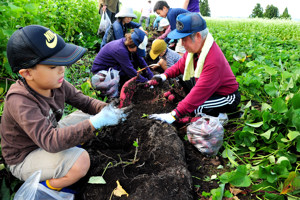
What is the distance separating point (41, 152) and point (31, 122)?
1.01ft

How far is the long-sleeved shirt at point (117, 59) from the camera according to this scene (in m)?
3.09

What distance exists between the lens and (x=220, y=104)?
7.61 ft

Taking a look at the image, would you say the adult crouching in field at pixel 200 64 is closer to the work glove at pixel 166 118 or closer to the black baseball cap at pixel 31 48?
the work glove at pixel 166 118

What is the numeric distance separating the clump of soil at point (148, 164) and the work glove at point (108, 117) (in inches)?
14.8

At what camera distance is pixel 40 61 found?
126 cm

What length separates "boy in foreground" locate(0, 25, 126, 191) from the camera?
1.24 meters

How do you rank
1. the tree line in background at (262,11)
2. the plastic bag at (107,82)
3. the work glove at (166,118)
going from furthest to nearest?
the tree line in background at (262,11), the plastic bag at (107,82), the work glove at (166,118)

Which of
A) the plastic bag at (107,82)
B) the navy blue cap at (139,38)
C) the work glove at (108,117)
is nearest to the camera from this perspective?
the work glove at (108,117)

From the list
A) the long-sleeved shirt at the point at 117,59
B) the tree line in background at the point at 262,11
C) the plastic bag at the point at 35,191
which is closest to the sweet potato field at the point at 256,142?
the plastic bag at the point at 35,191

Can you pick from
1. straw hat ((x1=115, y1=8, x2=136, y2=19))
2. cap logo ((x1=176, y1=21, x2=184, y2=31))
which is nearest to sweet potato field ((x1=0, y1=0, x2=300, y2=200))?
cap logo ((x1=176, y1=21, x2=184, y2=31))

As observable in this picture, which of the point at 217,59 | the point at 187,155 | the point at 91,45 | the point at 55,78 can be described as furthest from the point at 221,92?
the point at 91,45

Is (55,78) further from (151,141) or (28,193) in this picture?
(151,141)

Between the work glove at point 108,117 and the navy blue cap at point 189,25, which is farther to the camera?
the navy blue cap at point 189,25

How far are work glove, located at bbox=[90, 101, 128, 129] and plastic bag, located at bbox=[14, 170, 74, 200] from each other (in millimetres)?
466
